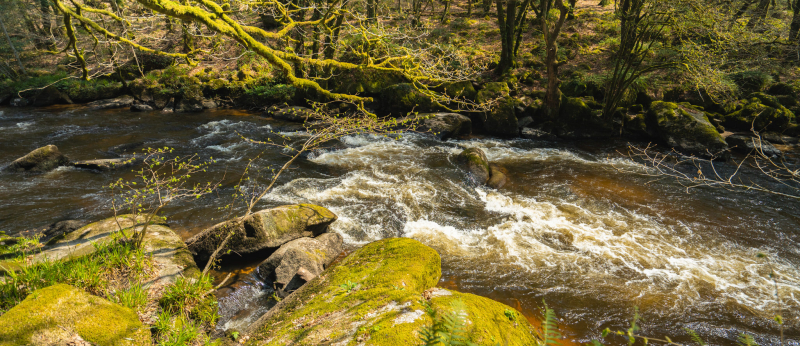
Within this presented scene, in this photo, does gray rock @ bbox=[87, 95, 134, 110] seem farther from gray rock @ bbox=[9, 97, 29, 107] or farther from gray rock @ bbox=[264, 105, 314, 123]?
gray rock @ bbox=[264, 105, 314, 123]

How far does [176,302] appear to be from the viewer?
4.10 meters

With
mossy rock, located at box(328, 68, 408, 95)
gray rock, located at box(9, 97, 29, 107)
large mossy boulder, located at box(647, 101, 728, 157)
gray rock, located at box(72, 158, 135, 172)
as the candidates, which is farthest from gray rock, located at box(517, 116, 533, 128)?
gray rock, located at box(9, 97, 29, 107)

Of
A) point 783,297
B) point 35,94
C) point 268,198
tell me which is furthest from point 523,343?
point 35,94

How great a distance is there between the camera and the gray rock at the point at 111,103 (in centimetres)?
1827

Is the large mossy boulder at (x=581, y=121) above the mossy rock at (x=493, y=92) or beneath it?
beneath

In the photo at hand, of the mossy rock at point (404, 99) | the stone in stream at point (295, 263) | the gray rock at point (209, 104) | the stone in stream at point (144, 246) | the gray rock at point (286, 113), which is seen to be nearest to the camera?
the stone in stream at point (144, 246)

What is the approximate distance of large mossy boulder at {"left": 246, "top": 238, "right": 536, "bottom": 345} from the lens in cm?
254

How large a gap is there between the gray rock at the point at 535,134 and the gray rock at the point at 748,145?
18.9 feet

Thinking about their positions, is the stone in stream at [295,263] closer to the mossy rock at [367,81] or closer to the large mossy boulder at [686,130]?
Answer: the mossy rock at [367,81]

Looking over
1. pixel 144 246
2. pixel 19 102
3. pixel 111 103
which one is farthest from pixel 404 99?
pixel 19 102

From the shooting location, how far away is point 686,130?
1193 cm

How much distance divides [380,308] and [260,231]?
3.95 meters

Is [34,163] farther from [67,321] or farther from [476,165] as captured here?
[476,165]

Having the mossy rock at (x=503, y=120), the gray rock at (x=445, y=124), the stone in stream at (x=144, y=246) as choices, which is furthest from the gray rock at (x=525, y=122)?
the stone in stream at (x=144, y=246)
